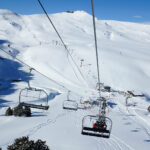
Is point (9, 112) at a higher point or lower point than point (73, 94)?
lower

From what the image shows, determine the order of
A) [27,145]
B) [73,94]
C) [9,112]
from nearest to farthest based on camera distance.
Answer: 1. [27,145]
2. [9,112]
3. [73,94]

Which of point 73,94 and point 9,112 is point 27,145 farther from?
point 73,94

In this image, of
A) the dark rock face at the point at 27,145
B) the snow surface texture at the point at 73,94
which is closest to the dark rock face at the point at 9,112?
the snow surface texture at the point at 73,94

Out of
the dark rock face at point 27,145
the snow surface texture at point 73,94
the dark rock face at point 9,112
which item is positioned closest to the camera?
the dark rock face at point 27,145

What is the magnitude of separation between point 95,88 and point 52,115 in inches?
1342

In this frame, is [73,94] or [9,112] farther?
[73,94]

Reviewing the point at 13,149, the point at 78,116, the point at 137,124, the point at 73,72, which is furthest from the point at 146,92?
the point at 13,149

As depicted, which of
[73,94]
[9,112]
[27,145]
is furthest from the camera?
[73,94]

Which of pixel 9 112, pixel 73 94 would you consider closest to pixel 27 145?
pixel 9 112

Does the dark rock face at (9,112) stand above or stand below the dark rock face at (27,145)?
above

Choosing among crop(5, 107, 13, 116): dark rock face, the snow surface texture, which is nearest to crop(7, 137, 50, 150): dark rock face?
the snow surface texture

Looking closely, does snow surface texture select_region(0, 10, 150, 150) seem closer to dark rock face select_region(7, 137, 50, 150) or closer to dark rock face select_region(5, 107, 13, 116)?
dark rock face select_region(5, 107, 13, 116)

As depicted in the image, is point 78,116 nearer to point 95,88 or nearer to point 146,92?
point 95,88

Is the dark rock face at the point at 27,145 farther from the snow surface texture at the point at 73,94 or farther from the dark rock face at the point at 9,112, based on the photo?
the dark rock face at the point at 9,112
